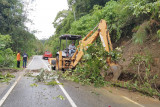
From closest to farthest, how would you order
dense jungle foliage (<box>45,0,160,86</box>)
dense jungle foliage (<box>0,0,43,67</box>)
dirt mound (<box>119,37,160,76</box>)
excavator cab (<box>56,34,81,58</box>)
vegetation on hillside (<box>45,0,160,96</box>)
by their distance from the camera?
vegetation on hillside (<box>45,0,160,96</box>), dirt mound (<box>119,37,160,76</box>), dense jungle foliage (<box>45,0,160,86</box>), excavator cab (<box>56,34,81,58</box>), dense jungle foliage (<box>0,0,43,67</box>)

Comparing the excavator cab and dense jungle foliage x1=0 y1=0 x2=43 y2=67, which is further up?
dense jungle foliage x1=0 y1=0 x2=43 y2=67

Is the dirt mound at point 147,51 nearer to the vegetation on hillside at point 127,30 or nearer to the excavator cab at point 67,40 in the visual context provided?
the vegetation on hillside at point 127,30

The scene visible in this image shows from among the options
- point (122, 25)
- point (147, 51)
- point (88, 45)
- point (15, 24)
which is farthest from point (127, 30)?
point (15, 24)

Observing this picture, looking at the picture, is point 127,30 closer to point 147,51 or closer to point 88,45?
point 147,51

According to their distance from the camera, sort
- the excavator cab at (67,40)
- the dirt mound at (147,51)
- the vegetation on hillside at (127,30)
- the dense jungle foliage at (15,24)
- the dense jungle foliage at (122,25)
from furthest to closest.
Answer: the dense jungle foliage at (15,24), the excavator cab at (67,40), the dense jungle foliage at (122,25), the dirt mound at (147,51), the vegetation on hillside at (127,30)

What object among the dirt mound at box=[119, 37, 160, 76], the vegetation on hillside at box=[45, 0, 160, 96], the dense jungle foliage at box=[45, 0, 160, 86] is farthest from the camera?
the dense jungle foliage at box=[45, 0, 160, 86]

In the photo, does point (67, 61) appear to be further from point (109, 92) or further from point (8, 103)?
point (8, 103)

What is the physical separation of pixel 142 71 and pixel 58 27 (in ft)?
120

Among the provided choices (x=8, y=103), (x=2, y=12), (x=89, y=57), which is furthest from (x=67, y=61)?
(x=2, y=12)

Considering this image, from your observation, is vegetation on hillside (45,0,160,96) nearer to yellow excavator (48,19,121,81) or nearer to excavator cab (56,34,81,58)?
yellow excavator (48,19,121,81)

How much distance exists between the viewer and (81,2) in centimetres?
2700

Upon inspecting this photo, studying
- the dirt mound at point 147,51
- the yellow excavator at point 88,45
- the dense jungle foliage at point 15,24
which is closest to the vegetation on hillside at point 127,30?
the dirt mound at point 147,51

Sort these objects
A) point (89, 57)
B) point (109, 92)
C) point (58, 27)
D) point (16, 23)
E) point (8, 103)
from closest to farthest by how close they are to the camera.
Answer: point (8, 103), point (109, 92), point (89, 57), point (16, 23), point (58, 27)

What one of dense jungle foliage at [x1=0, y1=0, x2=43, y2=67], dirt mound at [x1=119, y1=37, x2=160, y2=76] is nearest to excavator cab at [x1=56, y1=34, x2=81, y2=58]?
dirt mound at [x1=119, y1=37, x2=160, y2=76]
